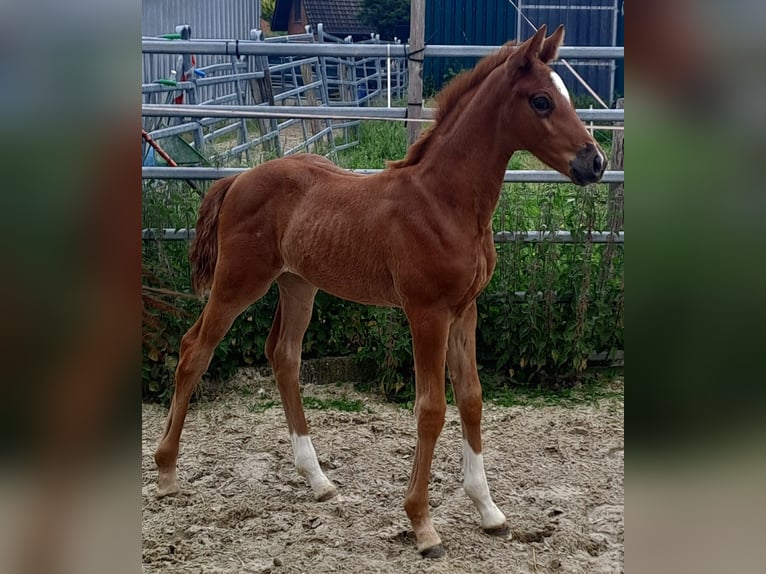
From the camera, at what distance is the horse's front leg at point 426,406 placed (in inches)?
114

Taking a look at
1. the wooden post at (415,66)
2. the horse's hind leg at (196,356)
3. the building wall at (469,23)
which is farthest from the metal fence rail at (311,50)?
the building wall at (469,23)

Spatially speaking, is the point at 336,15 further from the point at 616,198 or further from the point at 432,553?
the point at 432,553

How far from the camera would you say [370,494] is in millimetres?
3625

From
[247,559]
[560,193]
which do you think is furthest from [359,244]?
[560,193]

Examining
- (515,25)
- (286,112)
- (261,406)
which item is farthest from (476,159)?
(515,25)

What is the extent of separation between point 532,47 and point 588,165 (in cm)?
46

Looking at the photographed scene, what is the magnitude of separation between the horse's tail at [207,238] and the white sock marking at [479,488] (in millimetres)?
1457

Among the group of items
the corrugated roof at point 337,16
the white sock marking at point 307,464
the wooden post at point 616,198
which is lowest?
the white sock marking at point 307,464

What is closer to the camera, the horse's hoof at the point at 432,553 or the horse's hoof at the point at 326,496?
the horse's hoof at the point at 432,553

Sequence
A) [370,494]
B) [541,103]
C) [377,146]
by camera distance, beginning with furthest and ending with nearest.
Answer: [377,146] → [370,494] → [541,103]

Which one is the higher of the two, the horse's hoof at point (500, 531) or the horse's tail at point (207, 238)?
the horse's tail at point (207, 238)

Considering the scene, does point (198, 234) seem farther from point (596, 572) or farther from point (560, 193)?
point (560, 193)

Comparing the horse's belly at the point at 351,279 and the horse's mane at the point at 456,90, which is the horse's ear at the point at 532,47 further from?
the horse's belly at the point at 351,279
